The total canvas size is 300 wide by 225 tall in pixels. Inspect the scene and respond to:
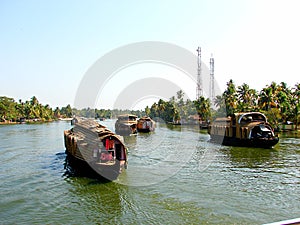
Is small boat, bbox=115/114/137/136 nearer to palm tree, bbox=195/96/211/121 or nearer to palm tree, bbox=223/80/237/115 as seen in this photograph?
palm tree, bbox=223/80/237/115

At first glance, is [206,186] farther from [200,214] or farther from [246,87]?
[246,87]

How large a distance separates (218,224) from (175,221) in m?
1.29

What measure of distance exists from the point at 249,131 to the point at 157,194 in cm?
Answer: 1473

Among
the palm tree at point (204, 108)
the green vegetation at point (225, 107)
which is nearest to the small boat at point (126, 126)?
the green vegetation at point (225, 107)

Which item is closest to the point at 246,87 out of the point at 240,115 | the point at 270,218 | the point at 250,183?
the point at 240,115

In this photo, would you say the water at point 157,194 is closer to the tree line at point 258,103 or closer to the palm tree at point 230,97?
the tree line at point 258,103

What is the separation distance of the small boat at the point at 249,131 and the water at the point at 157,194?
205 inches

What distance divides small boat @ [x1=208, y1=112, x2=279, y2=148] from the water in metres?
5.20

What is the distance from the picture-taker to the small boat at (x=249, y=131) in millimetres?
22375

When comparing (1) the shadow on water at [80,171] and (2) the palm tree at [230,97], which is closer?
(1) the shadow on water at [80,171]

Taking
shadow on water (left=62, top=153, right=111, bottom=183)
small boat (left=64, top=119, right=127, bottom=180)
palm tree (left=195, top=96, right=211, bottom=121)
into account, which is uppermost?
palm tree (left=195, top=96, right=211, bottom=121)

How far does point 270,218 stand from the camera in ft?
27.9

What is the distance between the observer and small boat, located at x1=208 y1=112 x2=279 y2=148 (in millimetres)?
22375

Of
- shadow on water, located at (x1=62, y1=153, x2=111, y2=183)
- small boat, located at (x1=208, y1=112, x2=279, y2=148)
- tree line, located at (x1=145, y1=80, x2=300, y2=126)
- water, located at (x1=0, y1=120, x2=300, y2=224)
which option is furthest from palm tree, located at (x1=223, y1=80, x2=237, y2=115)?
shadow on water, located at (x1=62, y1=153, x2=111, y2=183)
